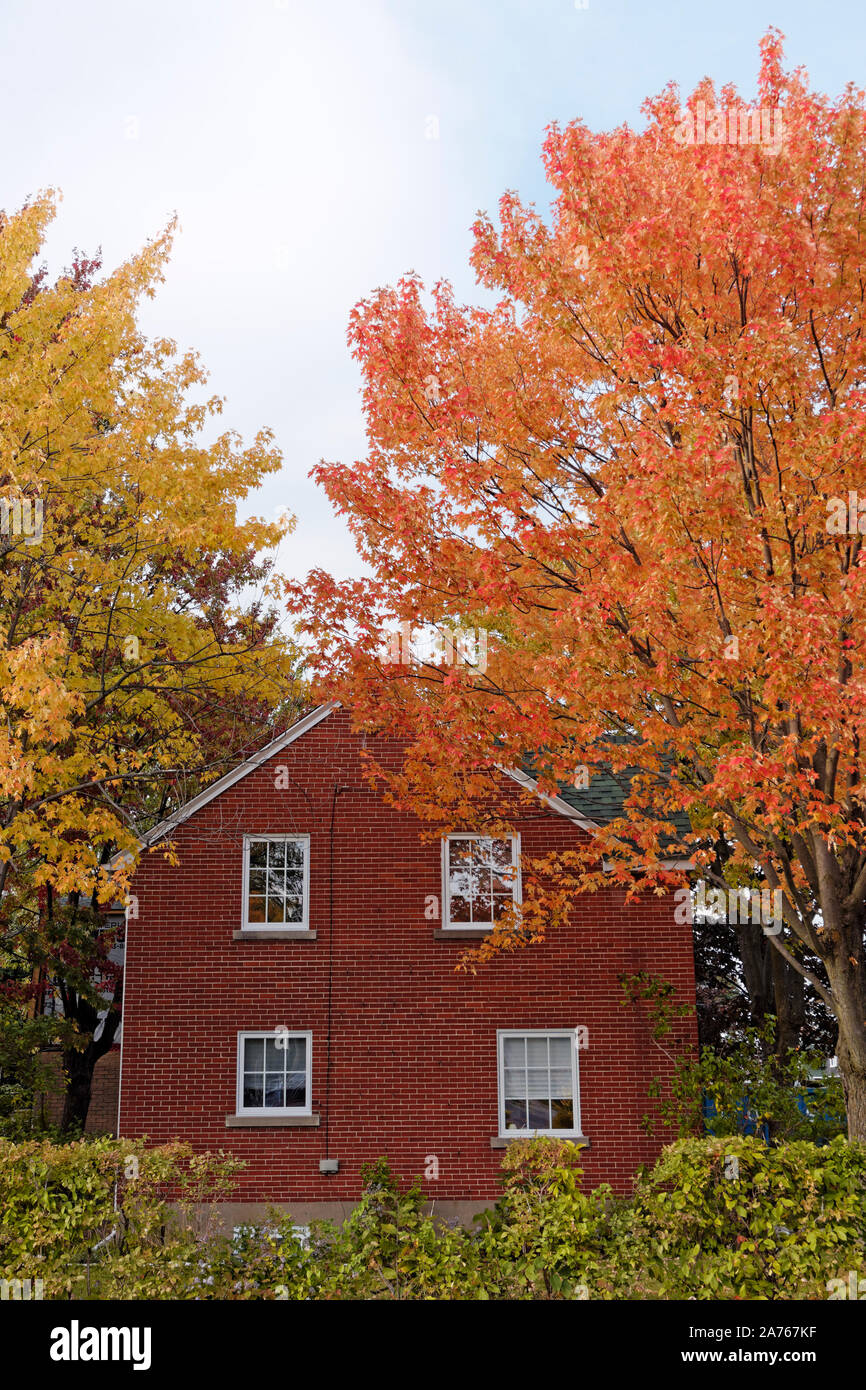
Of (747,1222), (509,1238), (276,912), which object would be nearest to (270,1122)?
(276,912)

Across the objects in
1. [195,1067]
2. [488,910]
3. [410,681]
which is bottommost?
[195,1067]

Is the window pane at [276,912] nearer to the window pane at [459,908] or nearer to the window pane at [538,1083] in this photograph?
the window pane at [459,908]

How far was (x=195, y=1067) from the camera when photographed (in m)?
16.8

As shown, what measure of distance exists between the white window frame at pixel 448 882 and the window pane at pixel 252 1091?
3594mm

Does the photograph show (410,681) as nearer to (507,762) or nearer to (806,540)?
(507,762)

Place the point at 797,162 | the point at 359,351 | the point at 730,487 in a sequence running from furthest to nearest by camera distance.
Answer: the point at 359,351 → the point at 797,162 → the point at 730,487

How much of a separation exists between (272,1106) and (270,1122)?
347 millimetres

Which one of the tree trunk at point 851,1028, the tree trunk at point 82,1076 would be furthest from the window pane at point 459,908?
the tree trunk at point 82,1076

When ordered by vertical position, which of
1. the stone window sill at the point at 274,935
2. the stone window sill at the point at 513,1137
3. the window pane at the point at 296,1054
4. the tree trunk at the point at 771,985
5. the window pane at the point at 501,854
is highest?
the window pane at the point at 501,854

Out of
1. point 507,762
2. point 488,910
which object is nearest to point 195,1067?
point 488,910

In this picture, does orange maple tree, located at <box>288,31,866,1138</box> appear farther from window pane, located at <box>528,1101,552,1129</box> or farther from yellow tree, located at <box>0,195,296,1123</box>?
window pane, located at <box>528,1101,552,1129</box>

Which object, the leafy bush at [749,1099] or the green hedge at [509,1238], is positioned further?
the leafy bush at [749,1099]

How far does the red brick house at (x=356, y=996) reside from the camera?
1655 cm

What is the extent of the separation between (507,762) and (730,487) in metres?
5.47
